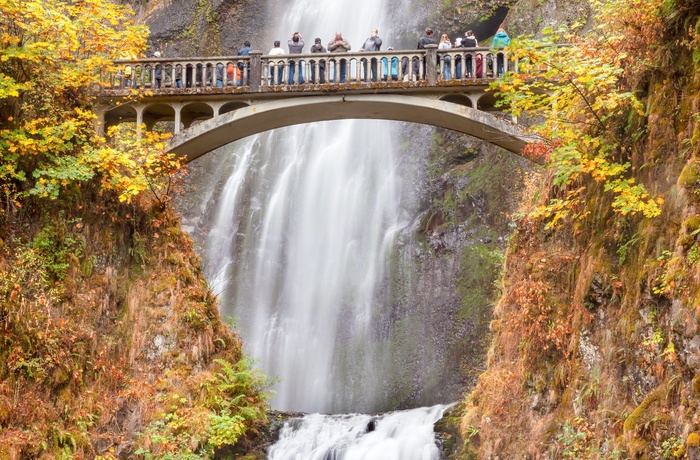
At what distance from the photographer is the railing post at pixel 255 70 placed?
1745cm

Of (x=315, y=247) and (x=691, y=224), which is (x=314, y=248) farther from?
(x=691, y=224)

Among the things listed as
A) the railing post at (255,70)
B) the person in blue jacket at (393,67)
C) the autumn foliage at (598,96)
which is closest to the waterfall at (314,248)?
the railing post at (255,70)

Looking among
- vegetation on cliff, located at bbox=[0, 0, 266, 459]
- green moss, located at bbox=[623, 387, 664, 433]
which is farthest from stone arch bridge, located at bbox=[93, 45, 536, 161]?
green moss, located at bbox=[623, 387, 664, 433]

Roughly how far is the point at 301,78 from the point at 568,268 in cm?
778

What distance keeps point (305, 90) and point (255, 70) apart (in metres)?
1.23

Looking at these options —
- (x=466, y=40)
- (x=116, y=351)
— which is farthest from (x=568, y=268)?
(x=116, y=351)

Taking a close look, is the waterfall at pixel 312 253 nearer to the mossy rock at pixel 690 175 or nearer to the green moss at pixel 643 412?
the green moss at pixel 643 412

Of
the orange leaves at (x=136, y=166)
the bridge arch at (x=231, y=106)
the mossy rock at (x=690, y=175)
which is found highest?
the bridge arch at (x=231, y=106)

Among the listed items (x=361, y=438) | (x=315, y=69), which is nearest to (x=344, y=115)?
(x=315, y=69)

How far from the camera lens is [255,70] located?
1758 centimetres

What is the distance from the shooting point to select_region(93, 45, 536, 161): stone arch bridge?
1697 cm

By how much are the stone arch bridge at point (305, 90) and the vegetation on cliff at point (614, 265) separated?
3875mm

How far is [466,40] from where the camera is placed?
59.4 feet

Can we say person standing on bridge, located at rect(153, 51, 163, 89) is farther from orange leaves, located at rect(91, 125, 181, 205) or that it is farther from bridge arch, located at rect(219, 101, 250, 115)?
orange leaves, located at rect(91, 125, 181, 205)
